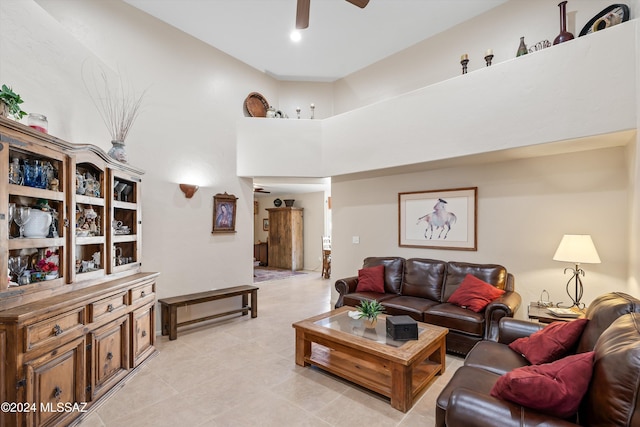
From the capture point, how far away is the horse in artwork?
4.16m

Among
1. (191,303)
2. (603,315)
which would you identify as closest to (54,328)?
(191,303)

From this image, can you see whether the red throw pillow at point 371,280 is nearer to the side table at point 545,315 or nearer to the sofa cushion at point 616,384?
the side table at point 545,315

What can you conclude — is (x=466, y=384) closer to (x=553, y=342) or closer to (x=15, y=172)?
(x=553, y=342)

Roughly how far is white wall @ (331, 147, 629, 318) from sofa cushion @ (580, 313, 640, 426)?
2219 mm

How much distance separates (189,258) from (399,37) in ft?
15.0

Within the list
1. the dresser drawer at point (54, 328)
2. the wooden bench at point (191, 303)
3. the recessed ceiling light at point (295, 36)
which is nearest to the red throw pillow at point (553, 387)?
the dresser drawer at point (54, 328)

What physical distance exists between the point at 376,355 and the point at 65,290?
2473 mm

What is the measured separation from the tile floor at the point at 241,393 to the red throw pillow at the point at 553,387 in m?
1.03

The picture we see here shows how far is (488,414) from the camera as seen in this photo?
1339 millimetres

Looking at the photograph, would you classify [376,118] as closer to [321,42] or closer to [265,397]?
[321,42]

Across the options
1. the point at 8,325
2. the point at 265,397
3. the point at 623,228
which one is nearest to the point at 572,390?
the point at 265,397

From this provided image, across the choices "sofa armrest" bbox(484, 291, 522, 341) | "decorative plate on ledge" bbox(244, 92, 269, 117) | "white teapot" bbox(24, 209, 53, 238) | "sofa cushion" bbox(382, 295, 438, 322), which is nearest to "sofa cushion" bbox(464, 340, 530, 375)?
"sofa armrest" bbox(484, 291, 522, 341)

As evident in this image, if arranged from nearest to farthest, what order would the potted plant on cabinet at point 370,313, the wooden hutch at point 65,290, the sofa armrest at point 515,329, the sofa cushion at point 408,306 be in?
1. the wooden hutch at point 65,290
2. the sofa armrest at point 515,329
3. the potted plant on cabinet at point 370,313
4. the sofa cushion at point 408,306

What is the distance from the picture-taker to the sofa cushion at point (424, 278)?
389 cm
